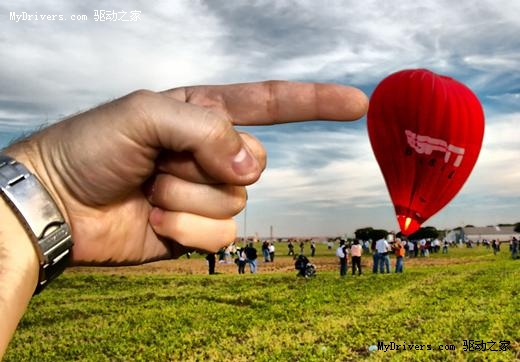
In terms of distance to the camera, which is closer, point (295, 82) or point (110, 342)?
point (295, 82)

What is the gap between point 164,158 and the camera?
2217mm

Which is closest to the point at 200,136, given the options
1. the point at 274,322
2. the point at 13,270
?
the point at 13,270

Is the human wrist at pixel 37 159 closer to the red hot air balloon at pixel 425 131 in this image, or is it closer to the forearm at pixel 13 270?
the forearm at pixel 13 270

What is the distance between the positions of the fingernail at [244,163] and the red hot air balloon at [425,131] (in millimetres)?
15869

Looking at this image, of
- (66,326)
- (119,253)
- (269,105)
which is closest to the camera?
(269,105)

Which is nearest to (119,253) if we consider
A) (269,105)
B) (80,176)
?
(80,176)

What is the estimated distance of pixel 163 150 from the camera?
2174 millimetres

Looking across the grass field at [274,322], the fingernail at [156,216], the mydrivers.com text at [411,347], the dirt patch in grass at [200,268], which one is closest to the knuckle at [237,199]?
the fingernail at [156,216]

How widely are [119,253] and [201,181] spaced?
1.82 feet

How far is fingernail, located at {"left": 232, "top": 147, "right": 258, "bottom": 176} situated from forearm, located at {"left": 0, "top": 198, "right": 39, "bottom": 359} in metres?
0.73

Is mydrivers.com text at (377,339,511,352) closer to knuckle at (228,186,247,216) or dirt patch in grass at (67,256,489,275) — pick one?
knuckle at (228,186,247,216)

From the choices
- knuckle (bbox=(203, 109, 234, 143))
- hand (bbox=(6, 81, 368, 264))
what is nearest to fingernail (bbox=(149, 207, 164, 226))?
hand (bbox=(6, 81, 368, 264))

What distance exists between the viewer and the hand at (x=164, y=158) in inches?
74.5

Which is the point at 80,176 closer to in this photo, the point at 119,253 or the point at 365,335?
the point at 119,253
